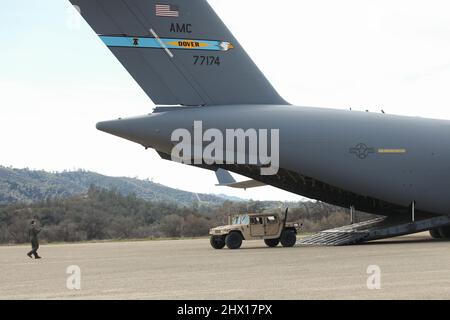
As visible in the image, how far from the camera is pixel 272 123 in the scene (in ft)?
66.2

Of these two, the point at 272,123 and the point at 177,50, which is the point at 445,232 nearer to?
the point at 272,123

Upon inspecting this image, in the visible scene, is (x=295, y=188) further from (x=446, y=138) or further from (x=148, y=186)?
(x=148, y=186)

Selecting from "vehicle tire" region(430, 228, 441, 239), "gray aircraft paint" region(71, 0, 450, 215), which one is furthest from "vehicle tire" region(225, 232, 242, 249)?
"vehicle tire" region(430, 228, 441, 239)

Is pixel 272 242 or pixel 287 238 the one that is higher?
pixel 287 238

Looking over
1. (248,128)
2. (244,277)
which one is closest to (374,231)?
(248,128)

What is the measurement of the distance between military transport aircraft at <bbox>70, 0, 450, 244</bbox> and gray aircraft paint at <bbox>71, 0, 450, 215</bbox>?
0.03 meters

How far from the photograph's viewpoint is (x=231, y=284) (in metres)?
10.1

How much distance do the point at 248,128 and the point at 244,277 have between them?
9.30 meters

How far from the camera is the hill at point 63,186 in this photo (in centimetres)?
13550

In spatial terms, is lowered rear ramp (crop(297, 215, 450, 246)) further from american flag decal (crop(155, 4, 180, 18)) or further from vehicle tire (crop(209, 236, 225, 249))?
american flag decal (crop(155, 4, 180, 18))

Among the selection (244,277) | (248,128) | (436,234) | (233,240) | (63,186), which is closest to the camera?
(244,277)

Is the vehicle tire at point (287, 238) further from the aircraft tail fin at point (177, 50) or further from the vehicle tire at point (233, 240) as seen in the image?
the aircraft tail fin at point (177, 50)

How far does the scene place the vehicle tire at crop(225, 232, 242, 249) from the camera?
2039cm

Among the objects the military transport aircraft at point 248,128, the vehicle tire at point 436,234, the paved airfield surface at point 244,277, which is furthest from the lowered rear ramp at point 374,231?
the paved airfield surface at point 244,277
